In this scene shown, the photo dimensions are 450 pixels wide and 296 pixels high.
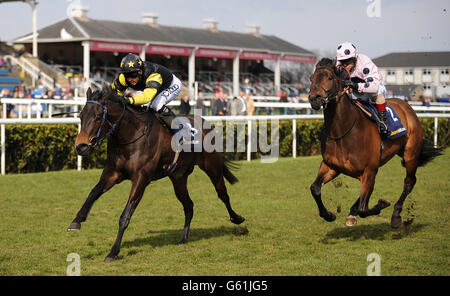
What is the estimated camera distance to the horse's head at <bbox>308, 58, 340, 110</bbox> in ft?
19.7

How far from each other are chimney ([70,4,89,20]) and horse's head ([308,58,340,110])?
107 ft

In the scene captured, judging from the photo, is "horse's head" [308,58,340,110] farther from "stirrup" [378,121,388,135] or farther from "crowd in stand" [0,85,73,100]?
"crowd in stand" [0,85,73,100]

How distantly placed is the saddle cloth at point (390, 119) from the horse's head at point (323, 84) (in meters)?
0.62

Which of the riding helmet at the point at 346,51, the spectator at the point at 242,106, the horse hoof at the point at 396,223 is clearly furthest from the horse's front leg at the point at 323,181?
the spectator at the point at 242,106

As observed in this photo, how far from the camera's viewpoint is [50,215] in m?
8.11

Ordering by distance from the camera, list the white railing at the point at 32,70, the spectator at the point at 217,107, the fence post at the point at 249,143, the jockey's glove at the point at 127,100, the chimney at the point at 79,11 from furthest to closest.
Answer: the chimney at the point at 79,11, the white railing at the point at 32,70, the spectator at the point at 217,107, the fence post at the point at 249,143, the jockey's glove at the point at 127,100

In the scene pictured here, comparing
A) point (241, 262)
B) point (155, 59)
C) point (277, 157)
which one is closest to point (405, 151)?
point (241, 262)

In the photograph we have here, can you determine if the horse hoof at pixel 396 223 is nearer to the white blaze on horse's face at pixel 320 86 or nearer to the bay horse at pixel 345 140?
the bay horse at pixel 345 140

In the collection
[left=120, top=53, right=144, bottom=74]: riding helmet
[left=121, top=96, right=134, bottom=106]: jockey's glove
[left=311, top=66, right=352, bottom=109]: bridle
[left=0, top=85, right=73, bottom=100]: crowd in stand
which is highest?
[left=120, top=53, right=144, bottom=74]: riding helmet

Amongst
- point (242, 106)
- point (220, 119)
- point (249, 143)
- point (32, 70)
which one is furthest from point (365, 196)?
point (32, 70)

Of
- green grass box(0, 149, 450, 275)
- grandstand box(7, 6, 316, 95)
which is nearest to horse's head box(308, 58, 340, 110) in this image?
green grass box(0, 149, 450, 275)

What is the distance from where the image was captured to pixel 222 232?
23.3ft

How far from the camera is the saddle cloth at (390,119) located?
679 cm
